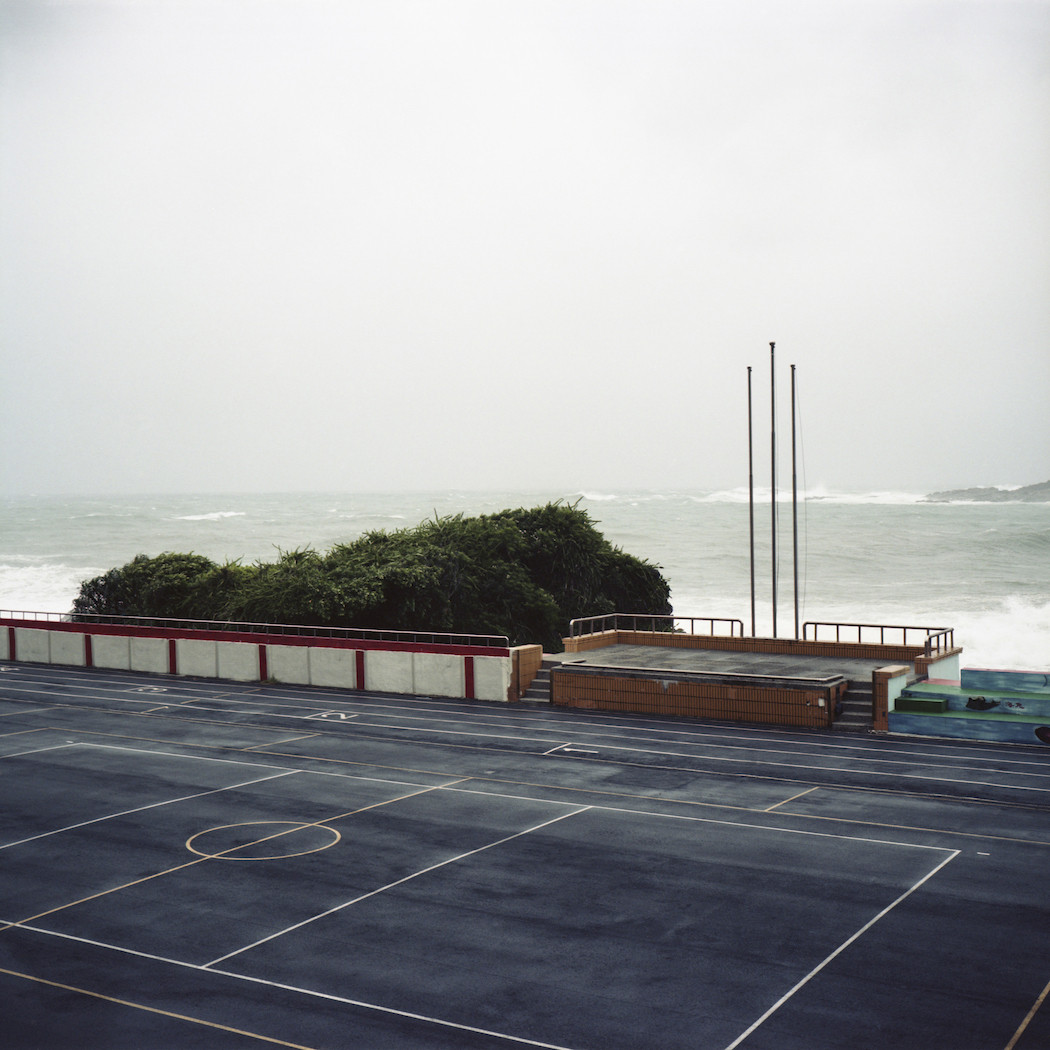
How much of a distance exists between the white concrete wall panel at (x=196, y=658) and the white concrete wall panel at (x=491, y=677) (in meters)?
10.8

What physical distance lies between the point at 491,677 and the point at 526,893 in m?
18.4

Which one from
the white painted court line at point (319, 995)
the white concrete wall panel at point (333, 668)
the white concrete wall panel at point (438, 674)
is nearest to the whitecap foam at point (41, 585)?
the white concrete wall panel at point (333, 668)

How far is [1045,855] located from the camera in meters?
17.4

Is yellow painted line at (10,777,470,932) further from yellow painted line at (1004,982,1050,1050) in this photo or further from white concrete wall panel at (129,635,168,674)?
white concrete wall panel at (129,635,168,674)

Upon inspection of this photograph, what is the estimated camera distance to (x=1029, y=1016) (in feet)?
37.9

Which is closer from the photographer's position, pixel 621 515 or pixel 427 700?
pixel 427 700

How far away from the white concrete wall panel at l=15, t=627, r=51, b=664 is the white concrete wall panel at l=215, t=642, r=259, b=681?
30.3ft

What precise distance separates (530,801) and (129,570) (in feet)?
130

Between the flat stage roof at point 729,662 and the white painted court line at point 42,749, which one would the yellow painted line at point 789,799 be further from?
the white painted court line at point 42,749

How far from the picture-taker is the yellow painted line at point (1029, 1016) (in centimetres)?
1095

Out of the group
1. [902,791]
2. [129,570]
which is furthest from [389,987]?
[129,570]

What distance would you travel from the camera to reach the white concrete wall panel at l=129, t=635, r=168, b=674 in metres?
40.8

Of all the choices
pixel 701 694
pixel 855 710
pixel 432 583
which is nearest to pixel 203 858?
pixel 701 694

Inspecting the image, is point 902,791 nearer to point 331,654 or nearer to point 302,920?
point 302,920
